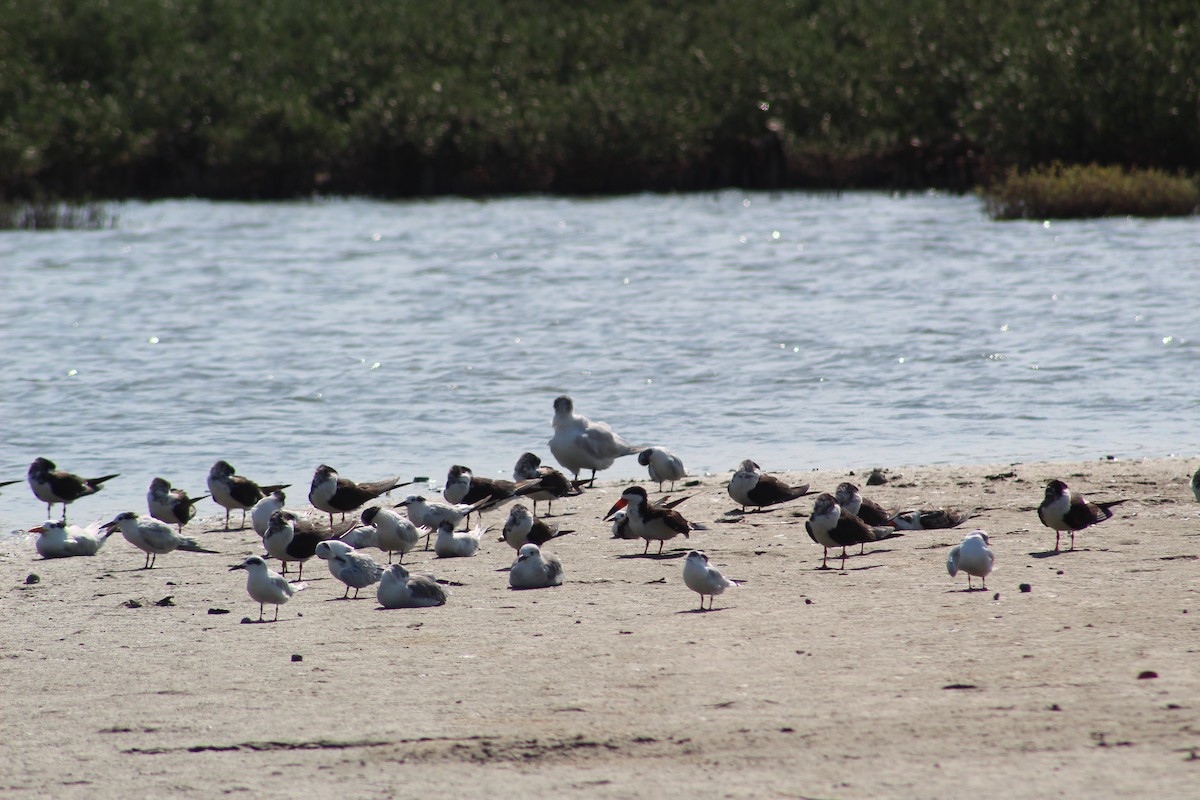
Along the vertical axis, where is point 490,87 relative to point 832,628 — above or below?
above

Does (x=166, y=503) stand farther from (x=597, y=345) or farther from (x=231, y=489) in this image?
(x=597, y=345)

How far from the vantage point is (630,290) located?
97.2 feet

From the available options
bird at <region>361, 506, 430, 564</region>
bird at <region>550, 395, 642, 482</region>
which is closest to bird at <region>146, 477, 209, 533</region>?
bird at <region>361, 506, 430, 564</region>

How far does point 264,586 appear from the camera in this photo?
30.1 feet

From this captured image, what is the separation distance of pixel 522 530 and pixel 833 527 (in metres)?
2.41

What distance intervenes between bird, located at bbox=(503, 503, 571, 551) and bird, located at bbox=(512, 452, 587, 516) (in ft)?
4.61

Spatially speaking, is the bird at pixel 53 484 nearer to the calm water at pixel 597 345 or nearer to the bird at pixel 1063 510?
the calm water at pixel 597 345

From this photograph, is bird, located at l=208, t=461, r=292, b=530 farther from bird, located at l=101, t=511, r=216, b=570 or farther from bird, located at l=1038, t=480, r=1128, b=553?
bird, located at l=1038, t=480, r=1128, b=553

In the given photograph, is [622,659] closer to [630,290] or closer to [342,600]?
[342,600]

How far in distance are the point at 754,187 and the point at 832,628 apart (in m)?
45.4

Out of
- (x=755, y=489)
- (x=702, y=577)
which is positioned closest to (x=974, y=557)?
(x=702, y=577)

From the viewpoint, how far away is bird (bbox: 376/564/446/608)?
30.7 feet

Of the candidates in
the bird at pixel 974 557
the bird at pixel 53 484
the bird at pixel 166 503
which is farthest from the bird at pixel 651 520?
the bird at pixel 53 484

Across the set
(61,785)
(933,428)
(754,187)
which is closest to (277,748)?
(61,785)
